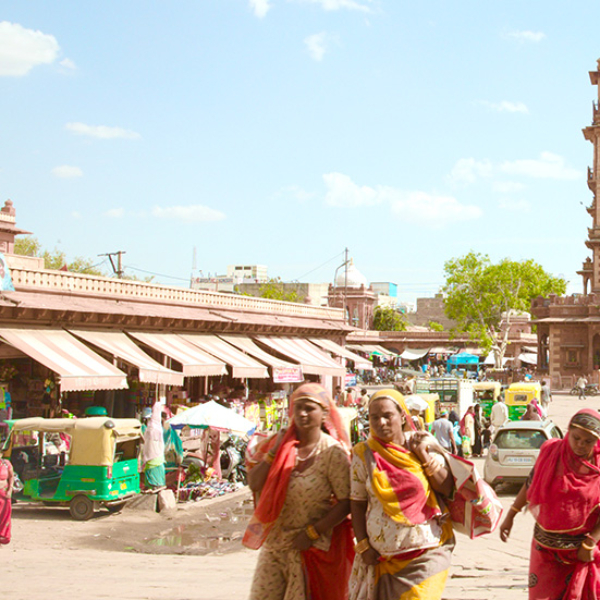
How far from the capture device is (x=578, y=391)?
44906 millimetres

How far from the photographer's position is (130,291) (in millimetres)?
23172

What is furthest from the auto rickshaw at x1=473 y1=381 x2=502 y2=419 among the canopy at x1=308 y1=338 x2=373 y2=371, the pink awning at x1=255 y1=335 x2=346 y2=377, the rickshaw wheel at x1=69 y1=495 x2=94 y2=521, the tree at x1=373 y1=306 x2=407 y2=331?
the tree at x1=373 y1=306 x2=407 y2=331

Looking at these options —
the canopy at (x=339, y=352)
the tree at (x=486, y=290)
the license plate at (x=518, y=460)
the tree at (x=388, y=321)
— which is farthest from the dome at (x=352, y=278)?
the license plate at (x=518, y=460)

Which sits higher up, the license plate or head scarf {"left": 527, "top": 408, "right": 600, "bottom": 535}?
head scarf {"left": 527, "top": 408, "right": 600, "bottom": 535}

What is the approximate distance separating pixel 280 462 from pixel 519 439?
35.3 ft

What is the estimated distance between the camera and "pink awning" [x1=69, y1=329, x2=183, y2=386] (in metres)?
19.5

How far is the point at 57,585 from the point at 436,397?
1682cm

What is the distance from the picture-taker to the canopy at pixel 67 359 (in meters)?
17.2

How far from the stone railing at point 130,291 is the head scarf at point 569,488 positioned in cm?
1573

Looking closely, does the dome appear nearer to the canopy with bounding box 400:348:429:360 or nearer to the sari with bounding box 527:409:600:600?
the canopy with bounding box 400:348:429:360

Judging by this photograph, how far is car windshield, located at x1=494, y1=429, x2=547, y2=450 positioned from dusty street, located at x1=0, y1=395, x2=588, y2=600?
33.3 inches

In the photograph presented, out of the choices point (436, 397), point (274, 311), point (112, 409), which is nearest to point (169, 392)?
point (112, 409)

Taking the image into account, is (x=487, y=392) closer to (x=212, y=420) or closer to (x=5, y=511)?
(x=212, y=420)

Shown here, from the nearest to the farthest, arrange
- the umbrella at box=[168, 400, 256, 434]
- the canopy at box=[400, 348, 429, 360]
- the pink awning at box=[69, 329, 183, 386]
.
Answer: the umbrella at box=[168, 400, 256, 434] → the pink awning at box=[69, 329, 183, 386] → the canopy at box=[400, 348, 429, 360]
